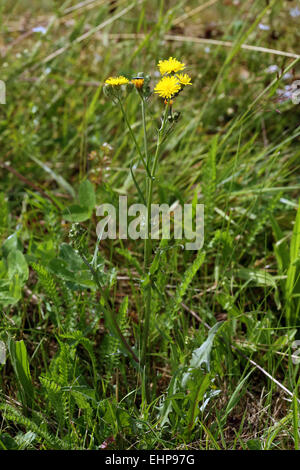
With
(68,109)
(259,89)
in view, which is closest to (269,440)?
(259,89)

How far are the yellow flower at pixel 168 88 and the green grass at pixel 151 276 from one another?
0.32m

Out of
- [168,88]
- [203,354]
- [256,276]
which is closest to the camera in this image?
[168,88]

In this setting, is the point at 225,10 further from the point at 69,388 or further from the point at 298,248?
the point at 69,388

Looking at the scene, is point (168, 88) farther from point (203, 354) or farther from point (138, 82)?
point (203, 354)

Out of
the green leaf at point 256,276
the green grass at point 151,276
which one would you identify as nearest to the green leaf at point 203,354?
the green grass at point 151,276

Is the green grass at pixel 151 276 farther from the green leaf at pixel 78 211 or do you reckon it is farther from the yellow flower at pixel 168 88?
the yellow flower at pixel 168 88

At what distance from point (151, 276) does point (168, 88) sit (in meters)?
0.42

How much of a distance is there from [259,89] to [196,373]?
1.46 metres

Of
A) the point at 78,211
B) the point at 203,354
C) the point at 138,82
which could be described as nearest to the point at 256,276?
the point at 203,354

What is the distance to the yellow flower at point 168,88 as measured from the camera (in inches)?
36.1

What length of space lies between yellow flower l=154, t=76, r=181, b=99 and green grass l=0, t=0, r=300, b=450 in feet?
1.06

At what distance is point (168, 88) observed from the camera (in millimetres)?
926

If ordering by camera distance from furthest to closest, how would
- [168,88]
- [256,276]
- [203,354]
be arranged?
[256,276], [203,354], [168,88]

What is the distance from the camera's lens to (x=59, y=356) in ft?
3.62
